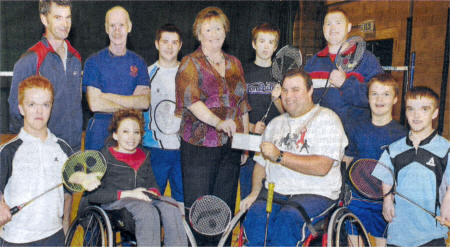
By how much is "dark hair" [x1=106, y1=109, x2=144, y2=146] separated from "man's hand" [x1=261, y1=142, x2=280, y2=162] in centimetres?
70

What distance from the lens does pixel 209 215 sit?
220 cm

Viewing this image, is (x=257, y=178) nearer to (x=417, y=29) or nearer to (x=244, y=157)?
(x=244, y=157)

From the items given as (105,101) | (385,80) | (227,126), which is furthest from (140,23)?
(385,80)

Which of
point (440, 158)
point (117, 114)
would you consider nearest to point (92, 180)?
point (117, 114)

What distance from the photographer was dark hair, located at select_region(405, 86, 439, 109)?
196 cm

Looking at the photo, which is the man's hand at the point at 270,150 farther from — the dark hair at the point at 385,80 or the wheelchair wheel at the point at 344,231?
the dark hair at the point at 385,80

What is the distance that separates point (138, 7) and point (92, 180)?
1.03 meters

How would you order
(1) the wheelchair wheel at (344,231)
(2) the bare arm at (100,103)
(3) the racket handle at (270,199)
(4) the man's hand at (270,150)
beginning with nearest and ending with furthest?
(1) the wheelchair wheel at (344,231), (3) the racket handle at (270,199), (4) the man's hand at (270,150), (2) the bare arm at (100,103)

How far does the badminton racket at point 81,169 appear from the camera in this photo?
2.05 m

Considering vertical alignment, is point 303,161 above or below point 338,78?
below

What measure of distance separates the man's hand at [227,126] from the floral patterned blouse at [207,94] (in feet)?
0.11

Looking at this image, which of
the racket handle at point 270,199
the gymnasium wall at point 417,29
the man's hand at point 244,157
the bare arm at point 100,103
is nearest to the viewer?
the racket handle at point 270,199

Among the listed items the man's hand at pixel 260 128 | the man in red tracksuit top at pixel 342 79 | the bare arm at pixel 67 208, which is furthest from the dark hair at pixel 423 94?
the bare arm at pixel 67 208

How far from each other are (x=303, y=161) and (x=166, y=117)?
850mm
